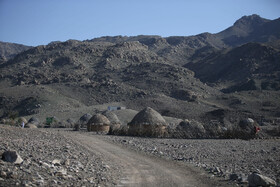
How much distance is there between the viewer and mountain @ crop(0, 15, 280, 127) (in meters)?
55.2

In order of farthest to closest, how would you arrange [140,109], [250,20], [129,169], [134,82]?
[250,20], [134,82], [140,109], [129,169]

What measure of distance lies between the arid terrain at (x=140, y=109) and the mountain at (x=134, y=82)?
0.21 meters

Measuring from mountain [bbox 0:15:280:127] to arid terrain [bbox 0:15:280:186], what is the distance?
0.70 feet

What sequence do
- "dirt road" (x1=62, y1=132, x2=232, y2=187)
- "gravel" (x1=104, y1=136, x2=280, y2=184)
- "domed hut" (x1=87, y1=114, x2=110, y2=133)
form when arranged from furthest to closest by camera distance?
"domed hut" (x1=87, y1=114, x2=110, y2=133) → "gravel" (x1=104, y1=136, x2=280, y2=184) → "dirt road" (x1=62, y1=132, x2=232, y2=187)

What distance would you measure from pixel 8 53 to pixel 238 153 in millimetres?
161377

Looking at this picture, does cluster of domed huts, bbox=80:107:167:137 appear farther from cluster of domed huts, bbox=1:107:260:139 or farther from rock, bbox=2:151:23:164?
rock, bbox=2:151:23:164

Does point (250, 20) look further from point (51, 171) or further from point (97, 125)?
point (51, 171)

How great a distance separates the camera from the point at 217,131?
71.2 ft

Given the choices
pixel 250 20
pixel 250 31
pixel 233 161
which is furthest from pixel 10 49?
pixel 233 161

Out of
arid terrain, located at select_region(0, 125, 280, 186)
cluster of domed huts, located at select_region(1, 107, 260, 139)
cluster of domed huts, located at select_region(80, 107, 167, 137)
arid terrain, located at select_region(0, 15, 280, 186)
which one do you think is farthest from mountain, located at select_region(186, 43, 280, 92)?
arid terrain, located at select_region(0, 125, 280, 186)

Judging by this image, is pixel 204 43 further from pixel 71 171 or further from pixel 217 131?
pixel 71 171

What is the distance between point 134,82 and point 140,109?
1740cm

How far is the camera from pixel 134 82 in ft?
230

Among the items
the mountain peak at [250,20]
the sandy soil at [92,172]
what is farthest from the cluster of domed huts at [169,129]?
the mountain peak at [250,20]
